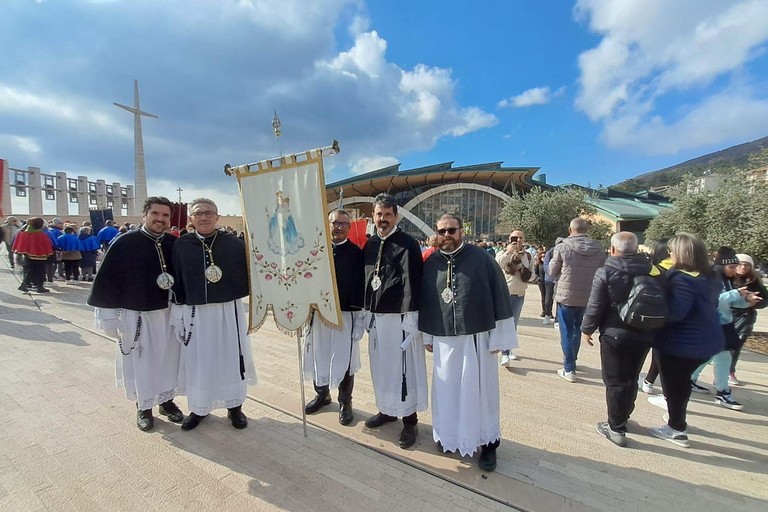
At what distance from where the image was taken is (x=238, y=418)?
3105mm

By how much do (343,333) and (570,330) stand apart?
281 cm

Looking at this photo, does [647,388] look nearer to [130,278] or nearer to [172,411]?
[172,411]

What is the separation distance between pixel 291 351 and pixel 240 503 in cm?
304

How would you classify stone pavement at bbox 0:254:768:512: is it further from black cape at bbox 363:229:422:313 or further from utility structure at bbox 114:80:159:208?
utility structure at bbox 114:80:159:208

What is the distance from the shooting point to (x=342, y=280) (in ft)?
10.4

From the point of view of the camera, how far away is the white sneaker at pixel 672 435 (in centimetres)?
288

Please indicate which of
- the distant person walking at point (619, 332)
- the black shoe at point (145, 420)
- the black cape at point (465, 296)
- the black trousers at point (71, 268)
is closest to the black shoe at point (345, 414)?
the black cape at point (465, 296)

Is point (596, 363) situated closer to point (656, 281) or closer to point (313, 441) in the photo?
point (656, 281)

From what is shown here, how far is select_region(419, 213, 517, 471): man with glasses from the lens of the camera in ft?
8.26

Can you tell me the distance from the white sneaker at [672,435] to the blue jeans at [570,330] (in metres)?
1.18

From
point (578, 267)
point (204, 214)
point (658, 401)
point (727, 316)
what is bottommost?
point (658, 401)

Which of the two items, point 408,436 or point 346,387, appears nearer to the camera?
point 408,436

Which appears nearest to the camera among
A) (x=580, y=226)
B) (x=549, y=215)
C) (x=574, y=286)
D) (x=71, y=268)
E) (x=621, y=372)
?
(x=621, y=372)

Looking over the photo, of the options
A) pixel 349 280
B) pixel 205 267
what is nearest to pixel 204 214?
pixel 205 267
